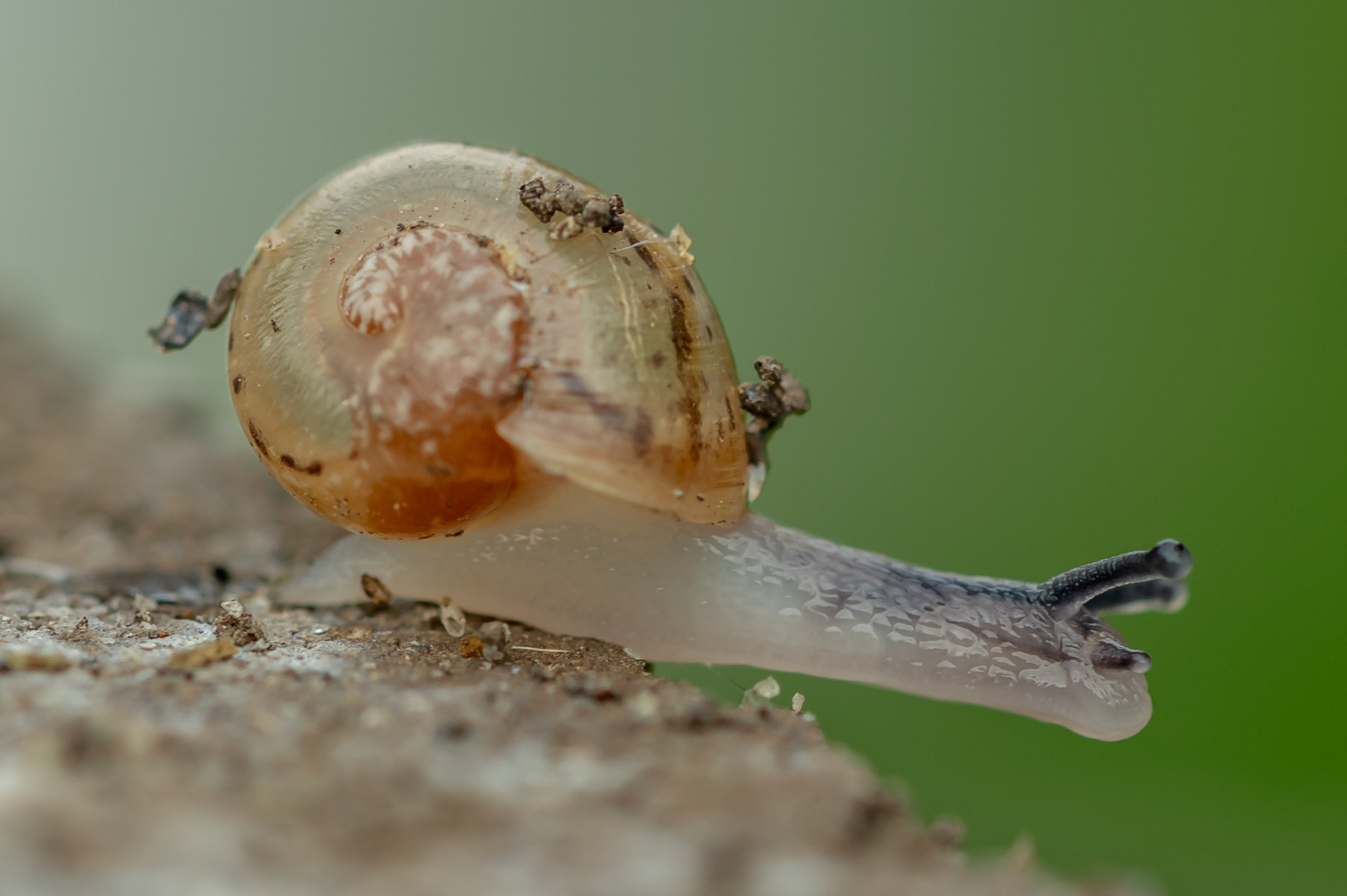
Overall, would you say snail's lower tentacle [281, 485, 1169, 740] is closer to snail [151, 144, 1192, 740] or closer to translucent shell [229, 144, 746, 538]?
snail [151, 144, 1192, 740]

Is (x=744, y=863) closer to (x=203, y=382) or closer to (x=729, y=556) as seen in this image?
(x=729, y=556)

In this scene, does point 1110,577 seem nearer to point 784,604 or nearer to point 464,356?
point 784,604

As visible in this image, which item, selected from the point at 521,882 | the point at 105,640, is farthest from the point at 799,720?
the point at 105,640

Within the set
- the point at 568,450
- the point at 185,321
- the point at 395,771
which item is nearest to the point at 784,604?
the point at 568,450

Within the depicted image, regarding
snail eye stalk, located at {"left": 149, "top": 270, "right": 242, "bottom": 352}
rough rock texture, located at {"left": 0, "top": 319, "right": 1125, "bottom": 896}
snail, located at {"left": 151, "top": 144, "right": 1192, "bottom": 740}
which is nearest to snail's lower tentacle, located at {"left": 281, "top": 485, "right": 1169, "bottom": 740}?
snail, located at {"left": 151, "top": 144, "right": 1192, "bottom": 740}

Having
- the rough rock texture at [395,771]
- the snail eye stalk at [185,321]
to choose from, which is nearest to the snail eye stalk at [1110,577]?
the rough rock texture at [395,771]

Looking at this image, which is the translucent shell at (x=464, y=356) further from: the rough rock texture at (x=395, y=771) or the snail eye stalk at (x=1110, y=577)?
the snail eye stalk at (x=1110, y=577)

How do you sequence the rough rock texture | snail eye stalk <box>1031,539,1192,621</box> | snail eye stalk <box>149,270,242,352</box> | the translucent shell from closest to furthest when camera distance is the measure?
the rough rock texture → the translucent shell → snail eye stalk <box>1031,539,1192,621</box> → snail eye stalk <box>149,270,242,352</box>
